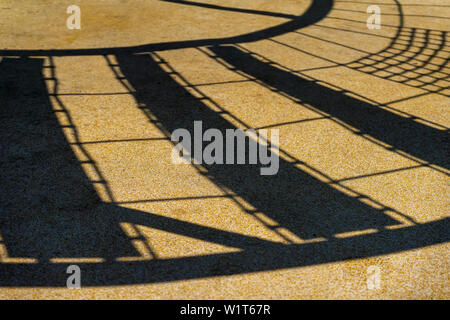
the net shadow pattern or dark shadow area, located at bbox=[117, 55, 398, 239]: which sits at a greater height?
the net shadow pattern

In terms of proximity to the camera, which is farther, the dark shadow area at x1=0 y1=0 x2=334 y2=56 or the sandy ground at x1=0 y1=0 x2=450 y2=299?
the dark shadow area at x1=0 y1=0 x2=334 y2=56

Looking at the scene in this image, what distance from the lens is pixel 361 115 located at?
8.70 metres

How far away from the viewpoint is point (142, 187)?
6527 millimetres

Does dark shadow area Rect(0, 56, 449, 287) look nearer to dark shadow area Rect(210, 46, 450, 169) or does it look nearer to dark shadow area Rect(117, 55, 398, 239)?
dark shadow area Rect(117, 55, 398, 239)

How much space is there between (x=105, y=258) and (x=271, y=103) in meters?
4.72

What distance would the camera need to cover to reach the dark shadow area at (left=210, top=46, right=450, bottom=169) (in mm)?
7699

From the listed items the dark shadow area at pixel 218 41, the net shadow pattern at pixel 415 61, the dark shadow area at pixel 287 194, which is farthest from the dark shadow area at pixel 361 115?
the dark shadow area at pixel 287 194

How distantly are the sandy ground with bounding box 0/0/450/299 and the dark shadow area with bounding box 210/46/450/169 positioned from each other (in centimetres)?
4

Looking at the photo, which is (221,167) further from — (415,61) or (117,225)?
(415,61)

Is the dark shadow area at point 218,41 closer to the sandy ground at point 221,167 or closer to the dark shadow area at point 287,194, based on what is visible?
the sandy ground at point 221,167

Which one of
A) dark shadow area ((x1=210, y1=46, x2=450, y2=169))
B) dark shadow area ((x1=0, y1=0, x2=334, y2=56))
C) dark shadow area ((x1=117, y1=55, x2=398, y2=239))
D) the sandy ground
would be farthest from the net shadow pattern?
dark shadow area ((x1=117, y1=55, x2=398, y2=239))

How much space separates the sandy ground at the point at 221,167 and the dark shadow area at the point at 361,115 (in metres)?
0.04

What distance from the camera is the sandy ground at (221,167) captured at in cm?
519
